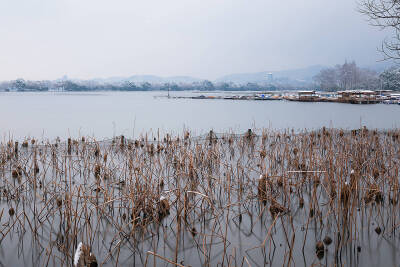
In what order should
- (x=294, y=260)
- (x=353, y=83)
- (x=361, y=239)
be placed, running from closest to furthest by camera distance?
(x=294, y=260) < (x=361, y=239) < (x=353, y=83)

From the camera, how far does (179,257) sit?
3.47 metres

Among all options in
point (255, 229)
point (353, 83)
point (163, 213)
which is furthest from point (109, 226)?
point (353, 83)

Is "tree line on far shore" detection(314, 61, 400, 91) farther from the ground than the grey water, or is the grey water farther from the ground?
"tree line on far shore" detection(314, 61, 400, 91)

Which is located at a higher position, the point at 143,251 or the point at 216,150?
the point at 216,150

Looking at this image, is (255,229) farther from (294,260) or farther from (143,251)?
(143,251)

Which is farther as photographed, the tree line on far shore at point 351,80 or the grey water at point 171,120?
the tree line on far shore at point 351,80

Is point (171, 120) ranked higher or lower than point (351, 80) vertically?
lower

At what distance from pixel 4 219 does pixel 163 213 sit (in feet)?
7.88

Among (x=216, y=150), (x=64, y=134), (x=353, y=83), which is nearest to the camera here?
(x=216, y=150)

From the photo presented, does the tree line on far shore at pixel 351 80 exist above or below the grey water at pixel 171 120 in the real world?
above

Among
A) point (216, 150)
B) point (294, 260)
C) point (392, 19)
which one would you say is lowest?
point (294, 260)

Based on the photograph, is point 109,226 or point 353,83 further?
point 353,83

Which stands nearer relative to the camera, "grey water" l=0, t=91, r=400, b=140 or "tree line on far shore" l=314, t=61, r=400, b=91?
"grey water" l=0, t=91, r=400, b=140

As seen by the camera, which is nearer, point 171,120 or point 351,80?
point 171,120
